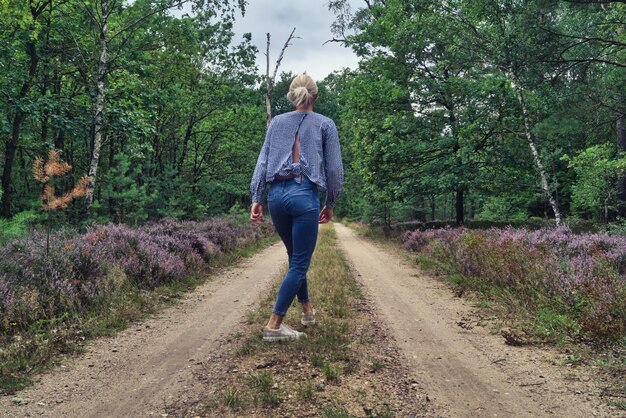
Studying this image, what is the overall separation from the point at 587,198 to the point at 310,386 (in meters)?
24.2

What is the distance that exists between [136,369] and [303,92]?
2.89m

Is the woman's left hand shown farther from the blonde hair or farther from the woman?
the blonde hair

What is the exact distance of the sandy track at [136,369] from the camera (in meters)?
2.51

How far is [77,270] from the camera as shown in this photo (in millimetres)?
5266

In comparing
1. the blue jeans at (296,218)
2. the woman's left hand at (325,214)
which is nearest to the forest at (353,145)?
the blue jeans at (296,218)

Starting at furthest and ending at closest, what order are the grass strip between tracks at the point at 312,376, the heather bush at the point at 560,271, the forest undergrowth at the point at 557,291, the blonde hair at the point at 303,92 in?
1. the heather bush at the point at 560,271
2. the blonde hair at the point at 303,92
3. the forest undergrowth at the point at 557,291
4. the grass strip between tracks at the point at 312,376

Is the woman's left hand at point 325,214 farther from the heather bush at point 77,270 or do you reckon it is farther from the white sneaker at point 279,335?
the heather bush at point 77,270

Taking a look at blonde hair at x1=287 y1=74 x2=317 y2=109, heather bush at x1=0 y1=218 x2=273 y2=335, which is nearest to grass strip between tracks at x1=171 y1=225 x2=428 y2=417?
heather bush at x1=0 y1=218 x2=273 y2=335

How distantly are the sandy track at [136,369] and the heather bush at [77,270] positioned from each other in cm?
81

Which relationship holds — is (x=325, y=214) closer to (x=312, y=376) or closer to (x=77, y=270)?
(x=312, y=376)

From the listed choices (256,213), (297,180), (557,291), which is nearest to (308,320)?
(256,213)

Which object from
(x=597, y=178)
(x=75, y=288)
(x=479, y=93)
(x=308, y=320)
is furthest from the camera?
(x=597, y=178)

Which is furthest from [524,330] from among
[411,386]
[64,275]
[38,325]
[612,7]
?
[612,7]

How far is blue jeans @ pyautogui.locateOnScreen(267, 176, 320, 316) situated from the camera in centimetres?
354
